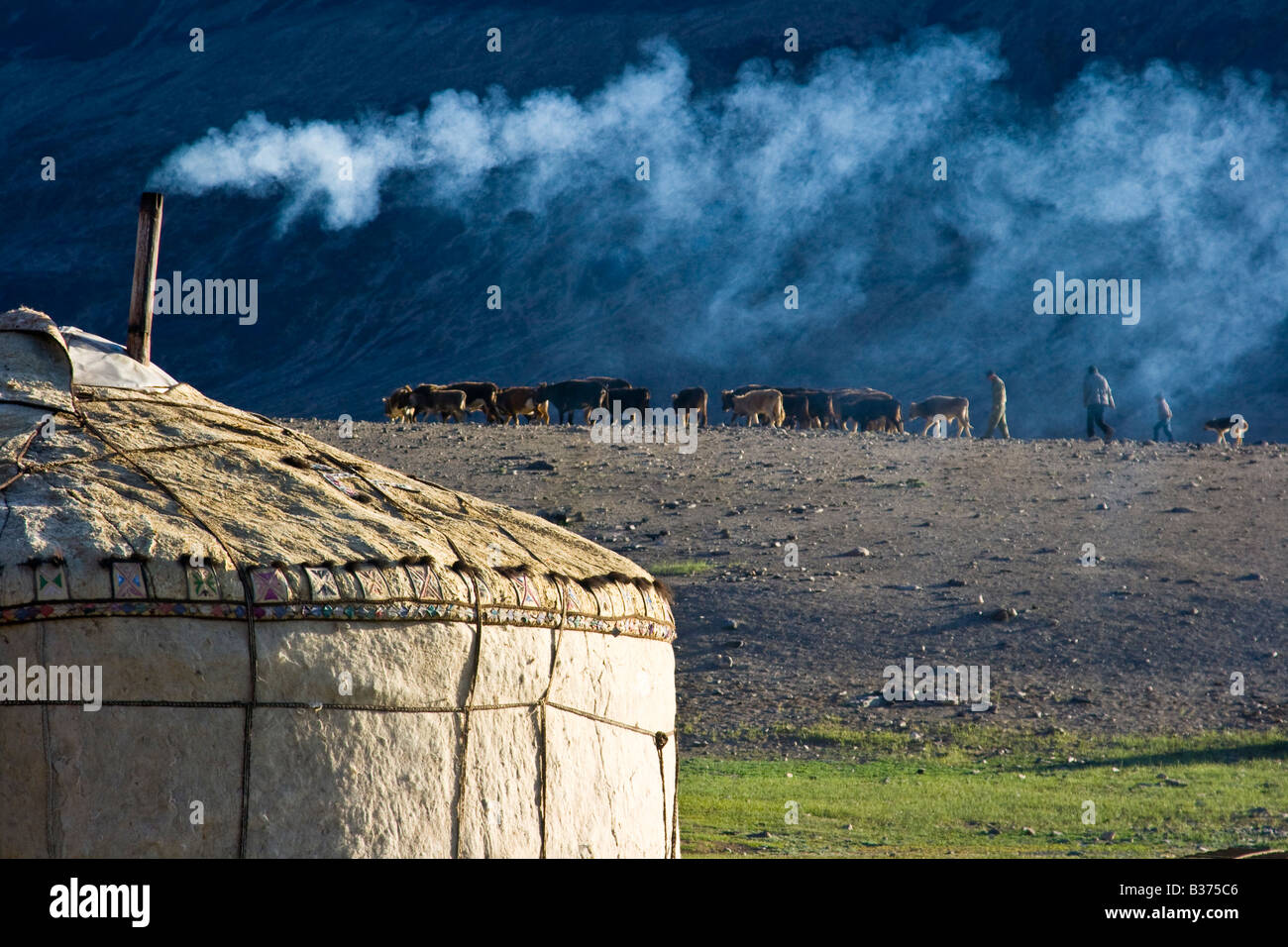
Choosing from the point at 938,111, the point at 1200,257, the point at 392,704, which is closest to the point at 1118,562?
the point at 392,704

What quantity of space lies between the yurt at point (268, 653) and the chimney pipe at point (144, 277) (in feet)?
1.28

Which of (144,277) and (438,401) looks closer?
(144,277)

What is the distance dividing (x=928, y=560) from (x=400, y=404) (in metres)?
16.8

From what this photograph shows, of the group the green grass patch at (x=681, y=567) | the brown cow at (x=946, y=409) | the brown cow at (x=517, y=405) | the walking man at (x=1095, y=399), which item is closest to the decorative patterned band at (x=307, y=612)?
the green grass patch at (x=681, y=567)

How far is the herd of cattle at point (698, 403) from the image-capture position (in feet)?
107

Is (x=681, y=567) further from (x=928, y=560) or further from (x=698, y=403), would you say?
(x=698, y=403)

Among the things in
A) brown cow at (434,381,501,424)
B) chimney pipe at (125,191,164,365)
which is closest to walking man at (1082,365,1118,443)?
brown cow at (434,381,501,424)

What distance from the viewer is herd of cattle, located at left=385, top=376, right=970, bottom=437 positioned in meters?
32.6

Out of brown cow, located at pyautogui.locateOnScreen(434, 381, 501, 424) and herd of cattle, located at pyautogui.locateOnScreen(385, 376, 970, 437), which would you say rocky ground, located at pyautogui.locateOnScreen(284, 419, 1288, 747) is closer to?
herd of cattle, located at pyautogui.locateOnScreen(385, 376, 970, 437)

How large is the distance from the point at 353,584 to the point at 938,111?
56965 millimetres

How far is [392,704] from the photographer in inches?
223

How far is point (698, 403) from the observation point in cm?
3509

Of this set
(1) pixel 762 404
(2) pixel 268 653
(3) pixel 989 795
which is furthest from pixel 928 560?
(1) pixel 762 404
